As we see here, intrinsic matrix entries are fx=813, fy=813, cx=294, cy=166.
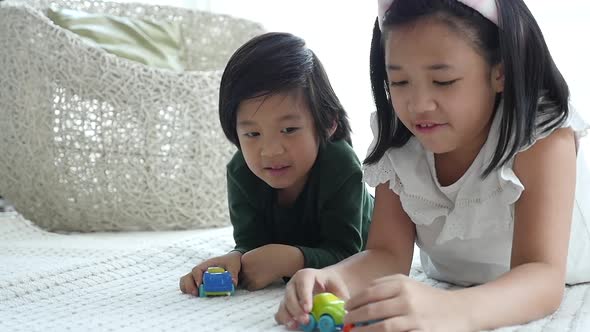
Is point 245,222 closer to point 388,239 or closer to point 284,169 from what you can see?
point 284,169

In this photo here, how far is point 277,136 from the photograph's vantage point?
1.19 metres

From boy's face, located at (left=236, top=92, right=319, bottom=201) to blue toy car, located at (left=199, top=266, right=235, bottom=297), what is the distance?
19 centimetres

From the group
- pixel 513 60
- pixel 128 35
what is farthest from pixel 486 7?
pixel 128 35

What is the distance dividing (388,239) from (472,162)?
152 millimetres

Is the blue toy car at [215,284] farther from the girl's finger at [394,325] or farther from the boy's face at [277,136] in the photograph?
the girl's finger at [394,325]

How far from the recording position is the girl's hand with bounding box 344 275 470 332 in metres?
0.76

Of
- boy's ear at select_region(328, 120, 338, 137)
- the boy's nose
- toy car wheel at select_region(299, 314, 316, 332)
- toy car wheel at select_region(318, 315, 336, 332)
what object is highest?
boy's ear at select_region(328, 120, 338, 137)

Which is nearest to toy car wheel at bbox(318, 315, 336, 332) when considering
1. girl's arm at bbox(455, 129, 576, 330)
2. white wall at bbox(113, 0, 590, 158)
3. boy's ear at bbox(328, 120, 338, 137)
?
girl's arm at bbox(455, 129, 576, 330)

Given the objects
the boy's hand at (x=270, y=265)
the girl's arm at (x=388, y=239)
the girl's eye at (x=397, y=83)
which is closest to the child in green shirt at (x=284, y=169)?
the boy's hand at (x=270, y=265)

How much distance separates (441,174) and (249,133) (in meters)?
0.30

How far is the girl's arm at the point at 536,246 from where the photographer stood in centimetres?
84

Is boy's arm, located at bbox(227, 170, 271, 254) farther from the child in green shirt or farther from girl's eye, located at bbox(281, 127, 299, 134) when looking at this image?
girl's eye, located at bbox(281, 127, 299, 134)

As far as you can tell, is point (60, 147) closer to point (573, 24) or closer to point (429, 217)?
point (429, 217)

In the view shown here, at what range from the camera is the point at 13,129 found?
184 centimetres
